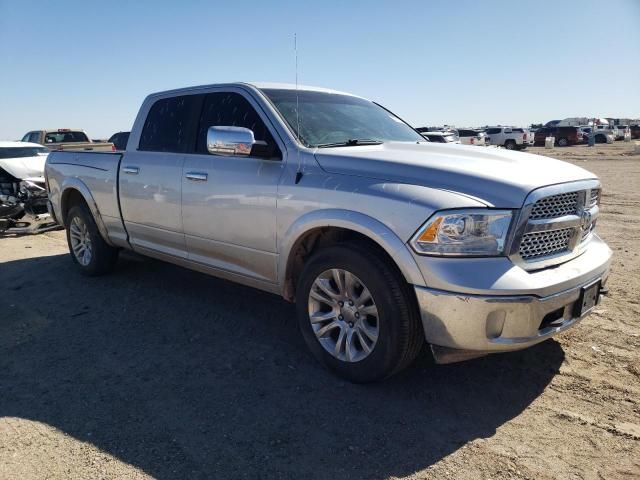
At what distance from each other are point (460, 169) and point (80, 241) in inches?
184

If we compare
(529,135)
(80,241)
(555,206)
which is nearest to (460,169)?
(555,206)

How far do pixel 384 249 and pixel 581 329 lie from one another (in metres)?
2.04

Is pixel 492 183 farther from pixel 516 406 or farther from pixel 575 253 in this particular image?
pixel 516 406

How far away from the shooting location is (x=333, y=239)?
3.49 meters

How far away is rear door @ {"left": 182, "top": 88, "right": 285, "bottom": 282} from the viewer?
3.64 meters

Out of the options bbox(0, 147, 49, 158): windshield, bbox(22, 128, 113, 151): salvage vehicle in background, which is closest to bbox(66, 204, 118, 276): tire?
bbox(0, 147, 49, 158): windshield

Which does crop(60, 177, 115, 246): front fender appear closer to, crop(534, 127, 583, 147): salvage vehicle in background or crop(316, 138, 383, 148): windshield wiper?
crop(316, 138, 383, 148): windshield wiper

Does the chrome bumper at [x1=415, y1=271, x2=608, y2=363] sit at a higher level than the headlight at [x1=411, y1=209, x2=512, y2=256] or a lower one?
lower

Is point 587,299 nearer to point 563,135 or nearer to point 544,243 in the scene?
point 544,243

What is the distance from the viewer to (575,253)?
3.17 metres

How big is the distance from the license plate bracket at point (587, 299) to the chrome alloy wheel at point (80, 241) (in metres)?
4.89

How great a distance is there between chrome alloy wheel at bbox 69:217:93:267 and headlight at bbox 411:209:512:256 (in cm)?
436

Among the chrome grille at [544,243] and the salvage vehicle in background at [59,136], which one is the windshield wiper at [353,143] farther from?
the salvage vehicle in background at [59,136]

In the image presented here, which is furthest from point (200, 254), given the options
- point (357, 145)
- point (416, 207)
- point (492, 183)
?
point (492, 183)
